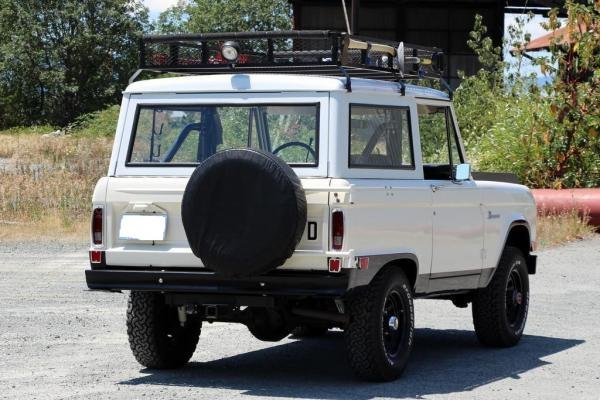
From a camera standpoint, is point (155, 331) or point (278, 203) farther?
point (155, 331)

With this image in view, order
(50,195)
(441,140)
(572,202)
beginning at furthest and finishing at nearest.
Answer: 1. (50,195)
2. (572,202)
3. (441,140)

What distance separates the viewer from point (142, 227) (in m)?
9.20

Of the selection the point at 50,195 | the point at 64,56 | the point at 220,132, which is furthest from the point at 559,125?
the point at 64,56

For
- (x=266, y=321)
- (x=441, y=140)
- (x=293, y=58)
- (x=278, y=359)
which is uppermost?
(x=293, y=58)

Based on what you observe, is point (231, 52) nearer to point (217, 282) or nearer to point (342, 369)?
point (217, 282)

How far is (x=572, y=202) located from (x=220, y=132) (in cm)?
1372

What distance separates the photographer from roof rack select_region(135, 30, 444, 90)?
9.44m

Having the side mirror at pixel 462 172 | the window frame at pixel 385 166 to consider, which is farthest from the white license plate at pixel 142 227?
the side mirror at pixel 462 172

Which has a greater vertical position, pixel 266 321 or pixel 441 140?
pixel 441 140

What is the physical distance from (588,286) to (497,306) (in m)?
5.08

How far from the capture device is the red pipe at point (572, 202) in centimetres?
2223

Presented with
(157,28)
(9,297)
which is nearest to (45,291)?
(9,297)

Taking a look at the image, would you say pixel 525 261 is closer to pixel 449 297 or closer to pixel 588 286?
pixel 449 297

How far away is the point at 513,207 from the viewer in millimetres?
11352
